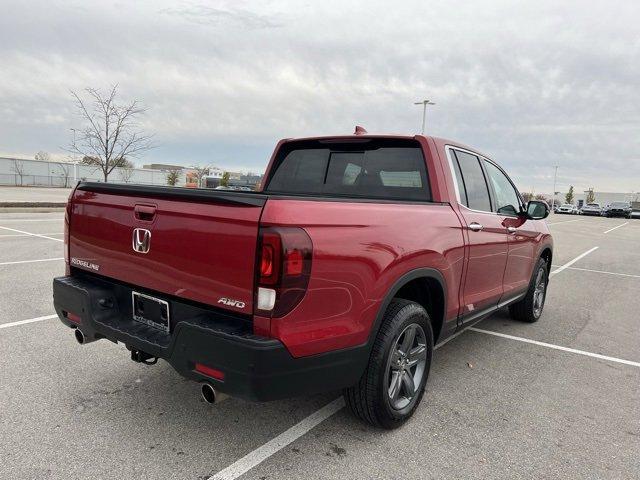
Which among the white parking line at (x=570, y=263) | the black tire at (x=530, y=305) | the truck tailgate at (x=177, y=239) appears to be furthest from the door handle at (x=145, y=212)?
the white parking line at (x=570, y=263)

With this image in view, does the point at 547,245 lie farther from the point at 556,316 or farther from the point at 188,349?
the point at 188,349

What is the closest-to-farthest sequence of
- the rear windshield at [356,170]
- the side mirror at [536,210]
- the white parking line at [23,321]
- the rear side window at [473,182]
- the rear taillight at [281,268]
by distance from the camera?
the rear taillight at [281,268], the rear windshield at [356,170], the rear side window at [473,182], the white parking line at [23,321], the side mirror at [536,210]

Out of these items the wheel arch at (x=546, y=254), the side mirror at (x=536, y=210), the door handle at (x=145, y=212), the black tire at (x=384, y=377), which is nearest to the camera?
the door handle at (x=145, y=212)

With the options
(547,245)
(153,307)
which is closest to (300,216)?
(153,307)

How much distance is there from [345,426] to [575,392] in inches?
78.6

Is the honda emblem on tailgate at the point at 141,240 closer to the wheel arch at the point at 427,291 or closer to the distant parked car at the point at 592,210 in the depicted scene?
the wheel arch at the point at 427,291

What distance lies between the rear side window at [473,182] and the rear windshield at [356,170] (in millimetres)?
465

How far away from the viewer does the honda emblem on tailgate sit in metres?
2.64

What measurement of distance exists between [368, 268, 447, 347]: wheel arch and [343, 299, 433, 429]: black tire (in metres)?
0.09

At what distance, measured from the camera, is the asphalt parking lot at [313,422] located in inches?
102

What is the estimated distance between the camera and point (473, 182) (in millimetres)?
4051

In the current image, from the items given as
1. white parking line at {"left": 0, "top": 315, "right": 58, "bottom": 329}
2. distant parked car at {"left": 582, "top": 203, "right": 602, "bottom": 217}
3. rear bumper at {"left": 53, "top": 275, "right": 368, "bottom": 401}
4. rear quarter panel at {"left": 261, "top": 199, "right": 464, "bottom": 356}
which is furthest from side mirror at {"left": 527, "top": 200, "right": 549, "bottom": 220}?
distant parked car at {"left": 582, "top": 203, "right": 602, "bottom": 217}

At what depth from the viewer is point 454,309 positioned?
3.55 metres

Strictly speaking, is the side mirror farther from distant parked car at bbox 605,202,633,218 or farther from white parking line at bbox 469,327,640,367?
distant parked car at bbox 605,202,633,218
